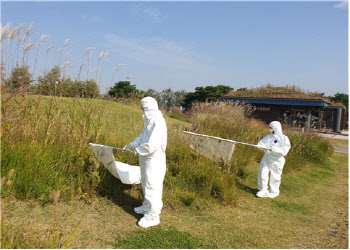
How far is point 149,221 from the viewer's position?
12.5 feet

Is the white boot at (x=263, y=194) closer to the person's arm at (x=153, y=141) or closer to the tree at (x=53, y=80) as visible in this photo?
the person's arm at (x=153, y=141)

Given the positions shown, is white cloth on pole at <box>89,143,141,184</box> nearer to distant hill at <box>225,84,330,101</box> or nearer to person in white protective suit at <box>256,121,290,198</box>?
person in white protective suit at <box>256,121,290,198</box>

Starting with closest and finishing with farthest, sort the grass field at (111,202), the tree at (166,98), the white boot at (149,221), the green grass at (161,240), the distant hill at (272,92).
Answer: the green grass at (161,240), the grass field at (111,202), the white boot at (149,221), the tree at (166,98), the distant hill at (272,92)

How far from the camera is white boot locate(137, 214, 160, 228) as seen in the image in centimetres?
376

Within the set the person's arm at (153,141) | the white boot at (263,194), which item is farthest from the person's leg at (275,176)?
the person's arm at (153,141)

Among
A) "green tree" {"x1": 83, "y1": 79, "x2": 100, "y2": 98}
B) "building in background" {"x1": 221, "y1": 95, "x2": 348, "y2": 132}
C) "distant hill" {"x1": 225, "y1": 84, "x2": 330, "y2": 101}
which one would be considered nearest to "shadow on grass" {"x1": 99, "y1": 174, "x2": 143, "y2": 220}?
"green tree" {"x1": 83, "y1": 79, "x2": 100, "y2": 98}

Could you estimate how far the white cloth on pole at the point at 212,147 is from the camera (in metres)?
5.32

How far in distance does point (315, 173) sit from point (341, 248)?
17.3 feet

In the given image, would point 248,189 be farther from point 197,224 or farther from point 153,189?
point 153,189

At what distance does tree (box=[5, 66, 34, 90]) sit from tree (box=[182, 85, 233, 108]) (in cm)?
2754

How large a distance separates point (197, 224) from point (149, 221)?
0.75 metres

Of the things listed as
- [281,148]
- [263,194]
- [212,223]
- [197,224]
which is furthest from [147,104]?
[263,194]

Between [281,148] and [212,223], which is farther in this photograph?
[281,148]

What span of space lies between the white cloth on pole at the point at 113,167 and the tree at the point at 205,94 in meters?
27.9
